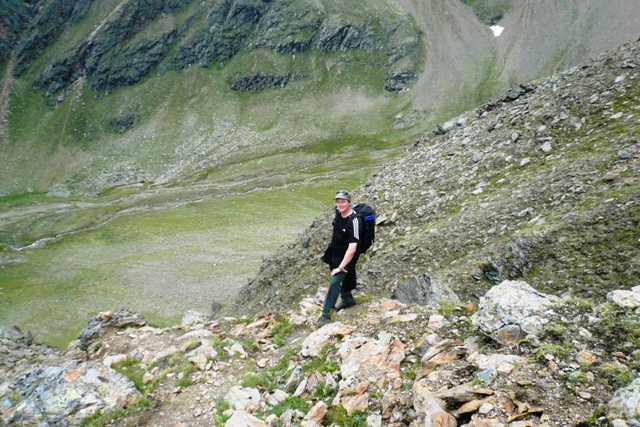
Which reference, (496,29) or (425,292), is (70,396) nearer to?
(425,292)

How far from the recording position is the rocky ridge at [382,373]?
632cm

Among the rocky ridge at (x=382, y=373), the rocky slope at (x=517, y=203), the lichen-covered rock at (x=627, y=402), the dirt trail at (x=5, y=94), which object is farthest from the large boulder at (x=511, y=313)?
the dirt trail at (x=5, y=94)

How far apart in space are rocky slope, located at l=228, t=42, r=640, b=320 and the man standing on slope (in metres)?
3.26

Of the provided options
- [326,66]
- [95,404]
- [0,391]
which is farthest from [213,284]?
[326,66]

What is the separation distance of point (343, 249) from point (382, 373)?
14.6 feet

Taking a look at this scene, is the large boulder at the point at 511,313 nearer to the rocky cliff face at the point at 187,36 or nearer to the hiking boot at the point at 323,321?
the hiking boot at the point at 323,321

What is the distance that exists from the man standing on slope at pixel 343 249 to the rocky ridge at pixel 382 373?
89 centimetres

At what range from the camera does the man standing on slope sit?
456 inches

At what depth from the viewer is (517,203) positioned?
55.8ft

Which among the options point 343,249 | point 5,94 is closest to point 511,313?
point 343,249

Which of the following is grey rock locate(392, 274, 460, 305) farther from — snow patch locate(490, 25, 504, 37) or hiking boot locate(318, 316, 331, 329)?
snow patch locate(490, 25, 504, 37)

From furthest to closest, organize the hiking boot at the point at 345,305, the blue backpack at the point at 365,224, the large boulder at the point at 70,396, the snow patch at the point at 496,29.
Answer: the snow patch at the point at 496,29 → the hiking boot at the point at 345,305 → the blue backpack at the point at 365,224 → the large boulder at the point at 70,396

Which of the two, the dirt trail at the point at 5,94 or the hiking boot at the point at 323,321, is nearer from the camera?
the hiking boot at the point at 323,321

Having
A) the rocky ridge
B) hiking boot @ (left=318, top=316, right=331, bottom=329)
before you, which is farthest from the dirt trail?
hiking boot @ (left=318, top=316, right=331, bottom=329)
